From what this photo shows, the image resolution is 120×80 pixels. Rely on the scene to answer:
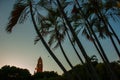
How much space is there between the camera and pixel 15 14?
1662cm

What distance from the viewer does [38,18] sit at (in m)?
18.0

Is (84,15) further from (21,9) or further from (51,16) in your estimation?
(21,9)

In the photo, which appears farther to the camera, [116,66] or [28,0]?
[116,66]

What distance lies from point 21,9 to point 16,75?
38.2 meters

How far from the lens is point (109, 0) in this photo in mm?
22359

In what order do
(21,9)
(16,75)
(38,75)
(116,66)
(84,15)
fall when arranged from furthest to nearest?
(16,75)
(38,75)
(116,66)
(84,15)
(21,9)

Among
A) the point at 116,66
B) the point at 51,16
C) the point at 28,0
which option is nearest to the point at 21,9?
the point at 28,0

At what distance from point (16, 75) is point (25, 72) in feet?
7.18

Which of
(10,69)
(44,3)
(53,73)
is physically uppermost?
(44,3)

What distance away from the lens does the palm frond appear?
16297mm

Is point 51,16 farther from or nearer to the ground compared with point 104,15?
farther from the ground

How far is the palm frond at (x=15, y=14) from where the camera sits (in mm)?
16297

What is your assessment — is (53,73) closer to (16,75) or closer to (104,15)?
(16,75)

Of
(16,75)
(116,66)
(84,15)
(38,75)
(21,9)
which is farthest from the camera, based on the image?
(16,75)
